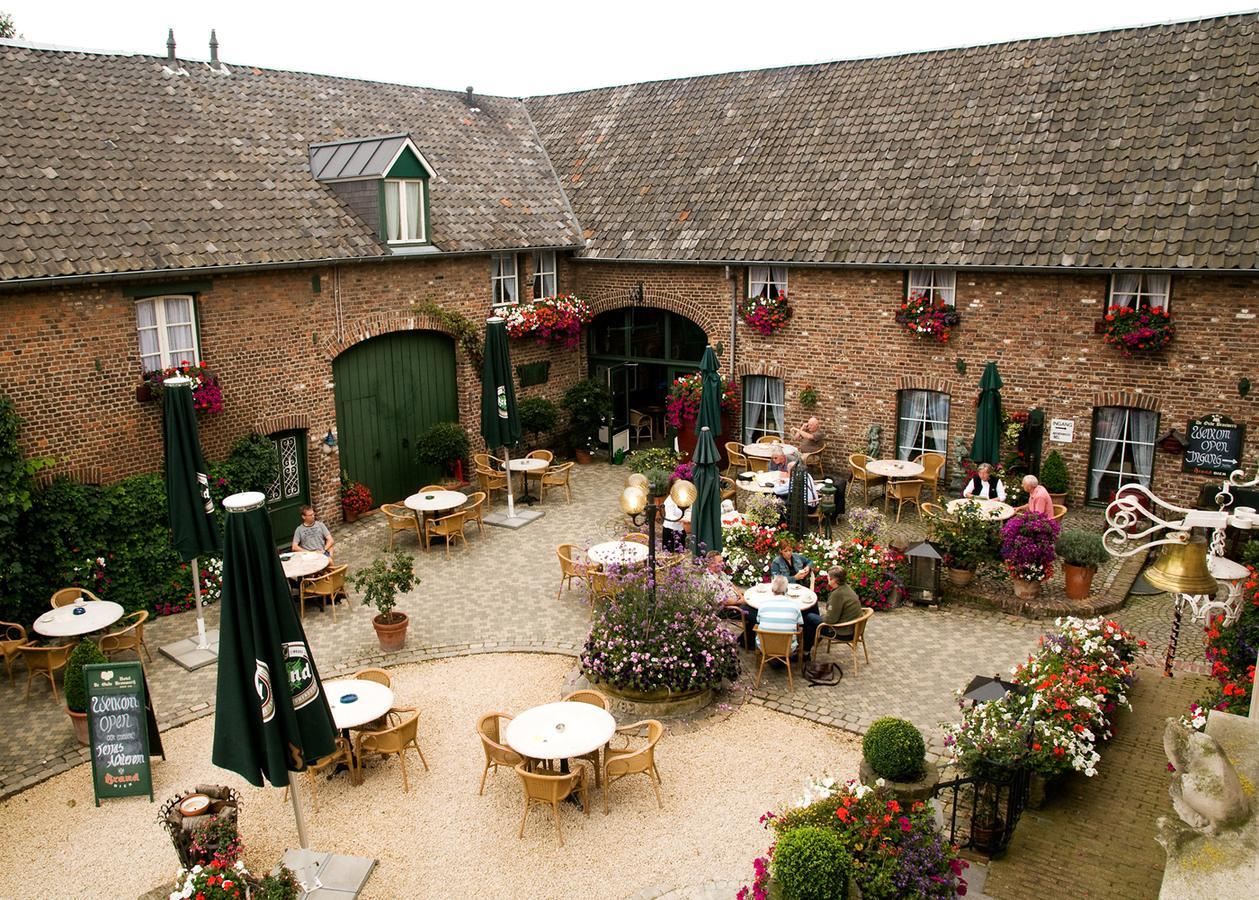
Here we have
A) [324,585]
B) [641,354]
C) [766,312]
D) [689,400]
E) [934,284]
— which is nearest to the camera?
[324,585]

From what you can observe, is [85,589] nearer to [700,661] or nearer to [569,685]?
[569,685]

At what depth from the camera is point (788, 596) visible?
12.0 metres

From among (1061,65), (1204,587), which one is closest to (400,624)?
(1204,587)

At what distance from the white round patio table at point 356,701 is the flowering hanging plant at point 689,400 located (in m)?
10.6

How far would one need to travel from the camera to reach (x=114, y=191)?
14.6 meters

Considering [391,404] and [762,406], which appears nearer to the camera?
[391,404]

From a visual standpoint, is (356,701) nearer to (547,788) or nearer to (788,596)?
(547,788)

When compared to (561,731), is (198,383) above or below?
above

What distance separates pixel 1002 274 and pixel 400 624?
1160cm

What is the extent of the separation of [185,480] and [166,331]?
3.51 metres

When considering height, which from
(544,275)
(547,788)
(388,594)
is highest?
(544,275)

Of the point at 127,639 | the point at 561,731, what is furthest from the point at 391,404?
the point at 561,731

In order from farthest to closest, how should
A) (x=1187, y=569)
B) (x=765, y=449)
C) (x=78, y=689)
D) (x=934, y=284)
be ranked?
(x=765, y=449) < (x=934, y=284) < (x=78, y=689) < (x=1187, y=569)

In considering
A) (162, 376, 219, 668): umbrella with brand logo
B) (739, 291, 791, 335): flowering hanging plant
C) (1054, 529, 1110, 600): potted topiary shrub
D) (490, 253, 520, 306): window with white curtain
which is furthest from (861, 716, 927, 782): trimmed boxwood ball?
(490, 253, 520, 306): window with white curtain
